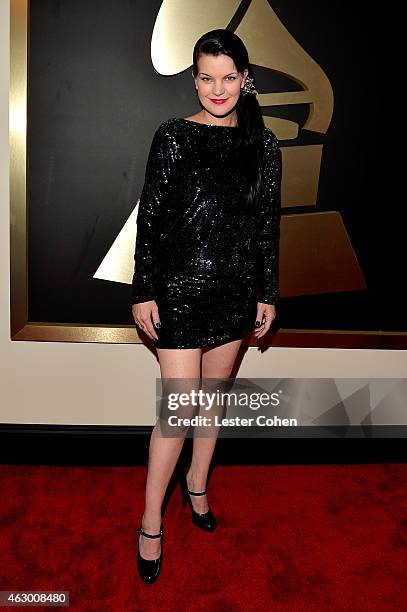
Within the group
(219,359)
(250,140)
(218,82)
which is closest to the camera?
(218,82)

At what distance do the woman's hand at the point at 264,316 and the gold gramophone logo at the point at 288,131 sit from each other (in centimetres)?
42

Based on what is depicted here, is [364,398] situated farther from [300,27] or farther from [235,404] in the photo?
[300,27]

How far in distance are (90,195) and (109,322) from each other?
522mm

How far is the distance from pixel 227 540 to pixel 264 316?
796mm

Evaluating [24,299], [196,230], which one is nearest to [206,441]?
[196,230]

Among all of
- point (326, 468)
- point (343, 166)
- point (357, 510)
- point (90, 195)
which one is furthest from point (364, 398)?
point (90, 195)

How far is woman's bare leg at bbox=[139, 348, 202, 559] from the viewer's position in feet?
5.42

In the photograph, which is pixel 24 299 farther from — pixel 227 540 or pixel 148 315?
pixel 227 540

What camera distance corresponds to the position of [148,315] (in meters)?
1.64

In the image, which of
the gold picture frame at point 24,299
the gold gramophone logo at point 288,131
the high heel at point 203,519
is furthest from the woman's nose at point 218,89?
the high heel at point 203,519

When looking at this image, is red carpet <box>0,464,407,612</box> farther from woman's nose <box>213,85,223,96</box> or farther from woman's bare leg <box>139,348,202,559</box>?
woman's nose <box>213,85,223,96</box>

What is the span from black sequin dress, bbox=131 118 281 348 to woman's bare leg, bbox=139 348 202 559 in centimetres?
4

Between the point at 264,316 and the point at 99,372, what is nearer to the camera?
the point at 264,316

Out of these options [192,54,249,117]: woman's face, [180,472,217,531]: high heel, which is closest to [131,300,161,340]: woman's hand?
[192,54,249,117]: woman's face
